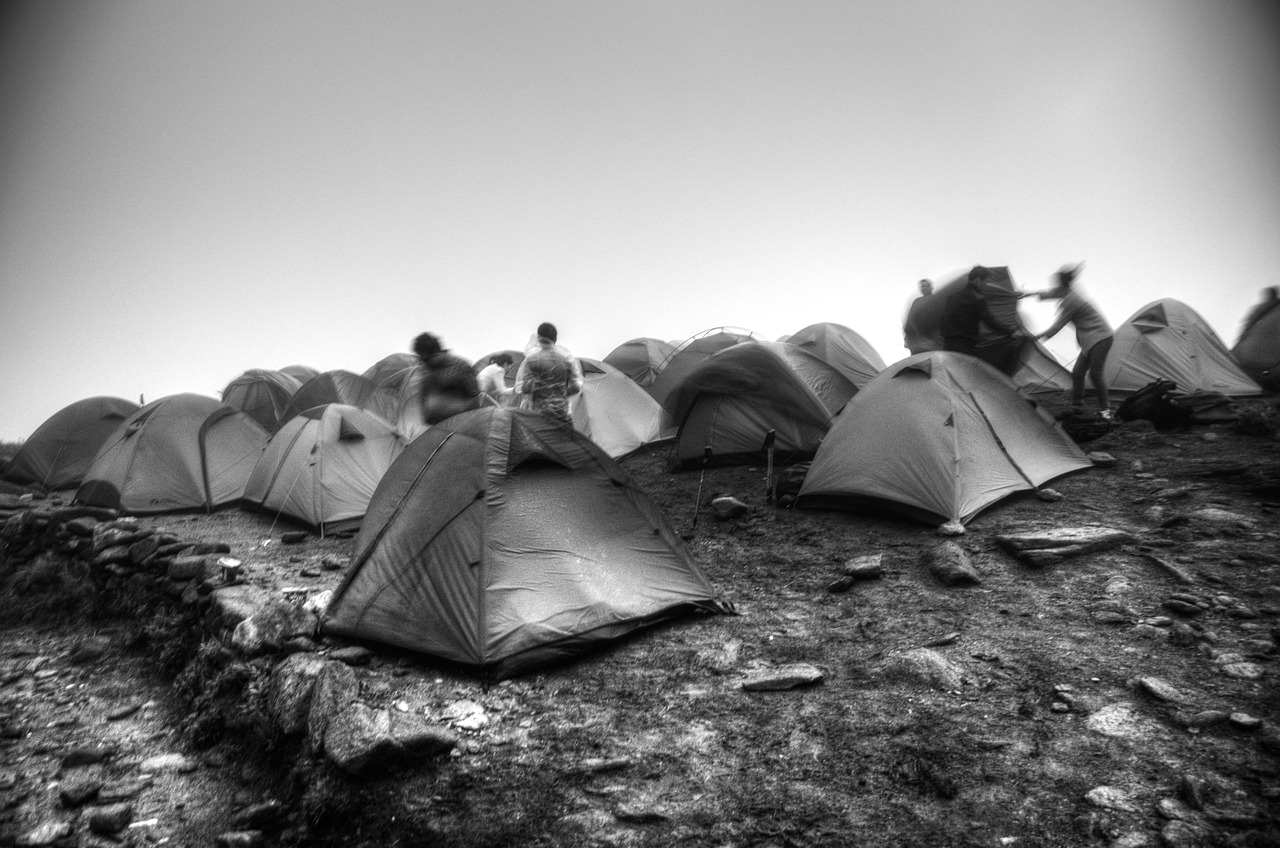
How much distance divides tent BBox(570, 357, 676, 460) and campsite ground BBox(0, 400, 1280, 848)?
608 centimetres

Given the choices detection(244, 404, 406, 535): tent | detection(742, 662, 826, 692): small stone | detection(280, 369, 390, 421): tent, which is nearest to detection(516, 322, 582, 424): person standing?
detection(244, 404, 406, 535): tent

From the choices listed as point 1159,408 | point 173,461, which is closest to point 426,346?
point 173,461

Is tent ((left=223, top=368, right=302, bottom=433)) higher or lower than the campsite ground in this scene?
higher

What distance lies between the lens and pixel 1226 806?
3494 mm

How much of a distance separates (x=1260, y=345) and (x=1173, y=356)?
2.24 metres

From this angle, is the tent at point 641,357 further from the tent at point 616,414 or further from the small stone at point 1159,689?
the small stone at point 1159,689

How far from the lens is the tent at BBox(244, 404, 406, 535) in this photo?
10.6 meters

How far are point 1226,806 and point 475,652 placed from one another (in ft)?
14.9

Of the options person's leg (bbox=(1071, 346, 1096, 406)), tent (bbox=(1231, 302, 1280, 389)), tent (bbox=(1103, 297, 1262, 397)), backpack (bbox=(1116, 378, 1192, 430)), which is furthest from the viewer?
tent (bbox=(1231, 302, 1280, 389))

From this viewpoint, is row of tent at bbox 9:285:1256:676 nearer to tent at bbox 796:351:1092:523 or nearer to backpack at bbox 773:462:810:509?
tent at bbox 796:351:1092:523

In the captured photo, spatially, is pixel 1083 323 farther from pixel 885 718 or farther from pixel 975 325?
pixel 885 718

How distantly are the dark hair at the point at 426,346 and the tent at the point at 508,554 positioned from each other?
10.0 feet

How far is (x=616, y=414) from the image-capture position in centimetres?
1384

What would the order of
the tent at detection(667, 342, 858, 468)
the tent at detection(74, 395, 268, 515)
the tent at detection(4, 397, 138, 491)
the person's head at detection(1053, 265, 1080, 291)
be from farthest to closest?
the tent at detection(4, 397, 138, 491)
the tent at detection(74, 395, 268, 515)
the tent at detection(667, 342, 858, 468)
the person's head at detection(1053, 265, 1080, 291)
